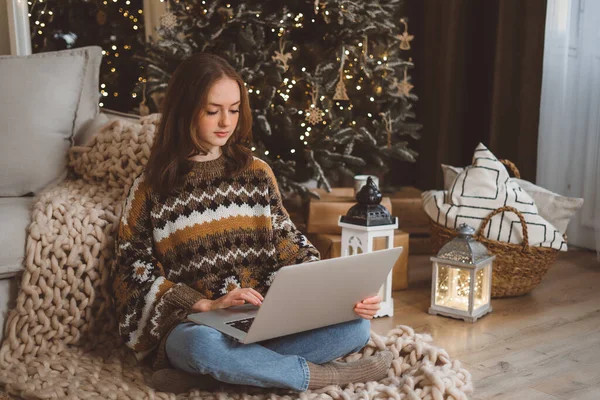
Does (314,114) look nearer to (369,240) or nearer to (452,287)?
(369,240)

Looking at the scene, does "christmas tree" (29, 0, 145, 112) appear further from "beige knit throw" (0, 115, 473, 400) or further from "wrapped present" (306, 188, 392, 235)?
"beige knit throw" (0, 115, 473, 400)

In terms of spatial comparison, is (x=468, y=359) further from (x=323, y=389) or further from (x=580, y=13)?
(x=580, y=13)

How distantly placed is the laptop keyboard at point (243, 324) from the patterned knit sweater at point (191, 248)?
5.5 inches

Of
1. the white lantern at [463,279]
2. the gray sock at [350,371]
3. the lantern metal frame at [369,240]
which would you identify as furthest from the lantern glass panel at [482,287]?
the gray sock at [350,371]

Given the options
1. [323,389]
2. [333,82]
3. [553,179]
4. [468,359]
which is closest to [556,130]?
[553,179]

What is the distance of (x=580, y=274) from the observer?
272cm

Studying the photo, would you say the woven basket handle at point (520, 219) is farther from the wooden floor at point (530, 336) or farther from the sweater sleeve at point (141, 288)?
the sweater sleeve at point (141, 288)

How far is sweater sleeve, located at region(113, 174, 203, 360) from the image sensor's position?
5.21 feet

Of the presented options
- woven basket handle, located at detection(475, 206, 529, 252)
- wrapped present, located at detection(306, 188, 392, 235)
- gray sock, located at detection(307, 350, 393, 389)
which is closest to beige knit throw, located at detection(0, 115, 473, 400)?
gray sock, located at detection(307, 350, 393, 389)

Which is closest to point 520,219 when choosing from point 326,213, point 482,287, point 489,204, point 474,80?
point 489,204

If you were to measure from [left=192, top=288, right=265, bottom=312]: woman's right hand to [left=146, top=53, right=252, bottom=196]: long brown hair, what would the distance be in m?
0.29

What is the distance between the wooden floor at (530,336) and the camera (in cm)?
173

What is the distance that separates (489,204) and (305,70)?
0.87m

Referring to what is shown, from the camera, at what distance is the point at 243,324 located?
149cm
